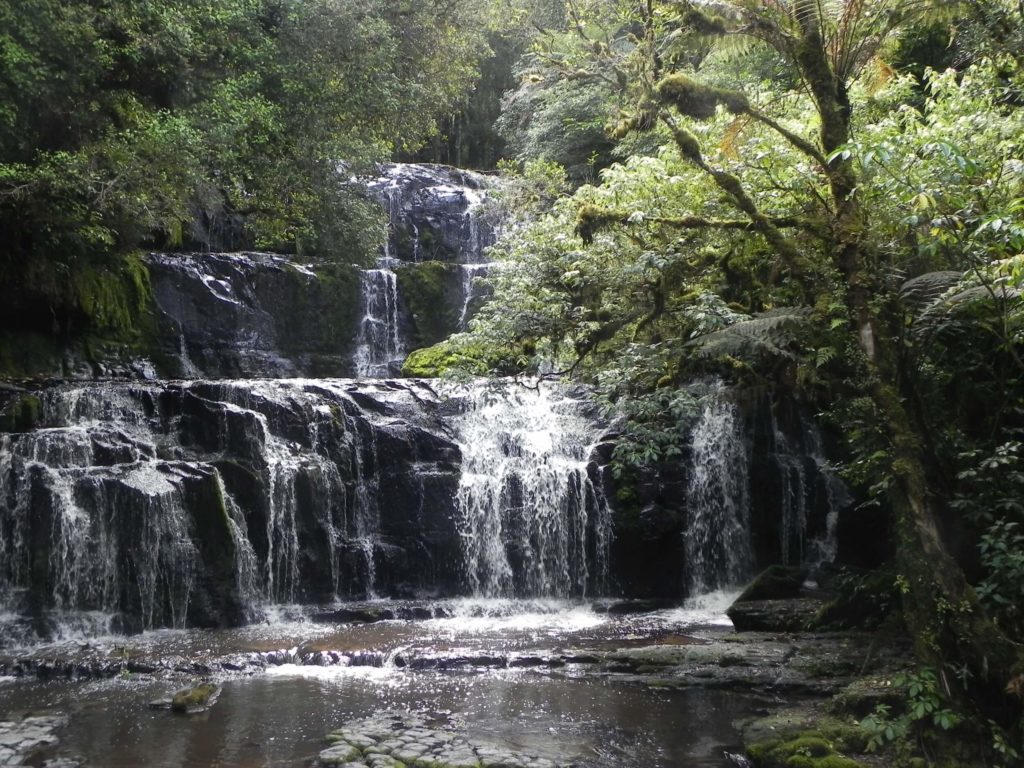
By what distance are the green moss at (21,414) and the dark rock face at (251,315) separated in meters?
4.94

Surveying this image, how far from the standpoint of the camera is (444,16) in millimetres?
18375

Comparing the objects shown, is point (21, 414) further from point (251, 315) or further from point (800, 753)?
point (800, 753)

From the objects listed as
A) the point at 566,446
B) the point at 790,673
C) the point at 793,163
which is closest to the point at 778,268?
the point at 793,163

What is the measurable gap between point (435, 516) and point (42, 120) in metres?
8.80

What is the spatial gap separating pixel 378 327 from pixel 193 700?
13.7m

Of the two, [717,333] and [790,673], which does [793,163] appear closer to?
[717,333]

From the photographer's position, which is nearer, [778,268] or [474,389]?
[778,268]

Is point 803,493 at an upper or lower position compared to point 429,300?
lower

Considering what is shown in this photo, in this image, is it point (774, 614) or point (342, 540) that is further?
point (342, 540)

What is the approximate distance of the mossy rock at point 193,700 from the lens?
28.0ft

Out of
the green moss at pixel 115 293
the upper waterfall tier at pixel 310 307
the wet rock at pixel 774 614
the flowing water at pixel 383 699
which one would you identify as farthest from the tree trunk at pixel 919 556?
the green moss at pixel 115 293

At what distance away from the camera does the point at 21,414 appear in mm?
13414

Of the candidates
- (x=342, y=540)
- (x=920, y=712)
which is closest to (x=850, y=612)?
(x=920, y=712)

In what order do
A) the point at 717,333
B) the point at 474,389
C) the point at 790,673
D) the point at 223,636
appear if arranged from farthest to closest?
the point at 474,389
the point at 223,636
the point at 790,673
the point at 717,333
